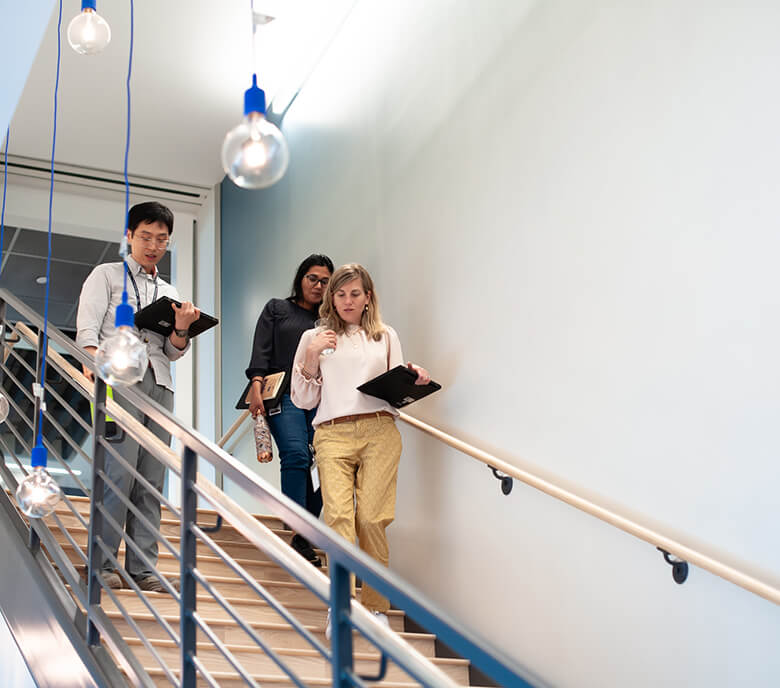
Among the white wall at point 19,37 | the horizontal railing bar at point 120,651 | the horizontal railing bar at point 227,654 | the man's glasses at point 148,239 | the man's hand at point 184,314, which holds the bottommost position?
the horizontal railing bar at point 120,651

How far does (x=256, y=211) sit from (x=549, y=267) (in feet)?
11.4

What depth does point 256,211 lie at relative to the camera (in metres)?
6.52

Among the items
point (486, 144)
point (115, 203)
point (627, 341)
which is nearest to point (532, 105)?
point (486, 144)

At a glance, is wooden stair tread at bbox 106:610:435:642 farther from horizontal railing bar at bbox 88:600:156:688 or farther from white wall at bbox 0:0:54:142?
white wall at bbox 0:0:54:142

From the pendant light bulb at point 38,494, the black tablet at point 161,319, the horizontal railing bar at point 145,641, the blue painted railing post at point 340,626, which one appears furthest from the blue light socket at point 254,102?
the black tablet at point 161,319

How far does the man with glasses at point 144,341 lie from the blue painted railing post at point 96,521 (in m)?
0.42

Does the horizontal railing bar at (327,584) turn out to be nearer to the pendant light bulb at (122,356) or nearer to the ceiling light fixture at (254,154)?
the pendant light bulb at (122,356)

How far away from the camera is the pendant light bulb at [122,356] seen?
A: 2.20 meters

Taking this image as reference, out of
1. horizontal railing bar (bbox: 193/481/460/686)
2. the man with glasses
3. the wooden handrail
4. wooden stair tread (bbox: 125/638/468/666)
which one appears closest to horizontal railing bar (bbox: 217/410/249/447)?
the wooden handrail

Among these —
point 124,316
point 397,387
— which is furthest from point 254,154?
point 397,387

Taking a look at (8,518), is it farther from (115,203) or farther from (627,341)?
(115,203)

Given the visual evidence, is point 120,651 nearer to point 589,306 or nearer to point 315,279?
point 589,306

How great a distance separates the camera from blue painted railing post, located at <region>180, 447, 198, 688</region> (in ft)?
7.07

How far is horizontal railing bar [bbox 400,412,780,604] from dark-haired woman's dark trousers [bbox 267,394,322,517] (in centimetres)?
62
